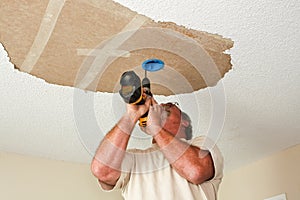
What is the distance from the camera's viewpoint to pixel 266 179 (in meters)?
3.05

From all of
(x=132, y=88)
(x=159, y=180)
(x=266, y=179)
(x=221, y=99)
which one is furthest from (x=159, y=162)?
(x=266, y=179)

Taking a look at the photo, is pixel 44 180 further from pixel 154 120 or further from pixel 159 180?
pixel 154 120

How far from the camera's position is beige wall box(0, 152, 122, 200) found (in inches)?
117

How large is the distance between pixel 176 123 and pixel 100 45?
463 mm

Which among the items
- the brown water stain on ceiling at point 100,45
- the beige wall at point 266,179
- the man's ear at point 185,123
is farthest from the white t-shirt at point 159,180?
the beige wall at point 266,179

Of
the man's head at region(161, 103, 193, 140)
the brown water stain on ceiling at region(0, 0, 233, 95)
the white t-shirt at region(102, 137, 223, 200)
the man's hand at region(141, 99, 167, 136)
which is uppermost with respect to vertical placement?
the brown water stain on ceiling at region(0, 0, 233, 95)

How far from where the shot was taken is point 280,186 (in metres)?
2.93

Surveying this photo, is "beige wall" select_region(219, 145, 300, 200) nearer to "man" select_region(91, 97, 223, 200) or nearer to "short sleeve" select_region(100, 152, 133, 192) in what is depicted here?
"man" select_region(91, 97, 223, 200)

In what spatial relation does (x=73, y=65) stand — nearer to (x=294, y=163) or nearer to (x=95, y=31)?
(x=95, y=31)

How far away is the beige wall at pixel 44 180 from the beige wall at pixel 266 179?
830 mm

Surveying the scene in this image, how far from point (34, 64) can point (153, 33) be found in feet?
1.84

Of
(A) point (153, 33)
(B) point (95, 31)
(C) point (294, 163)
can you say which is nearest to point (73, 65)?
(B) point (95, 31)

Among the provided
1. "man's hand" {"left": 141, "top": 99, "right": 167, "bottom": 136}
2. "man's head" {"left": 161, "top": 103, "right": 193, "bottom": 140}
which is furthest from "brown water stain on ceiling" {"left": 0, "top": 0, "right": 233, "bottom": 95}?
"man's hand" {"left": 141, "top": 99, "right": 167, "bottom": 136}

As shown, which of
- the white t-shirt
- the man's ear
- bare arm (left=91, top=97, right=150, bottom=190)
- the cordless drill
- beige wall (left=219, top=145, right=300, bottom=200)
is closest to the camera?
the cordless drill
